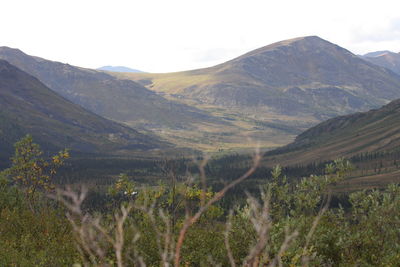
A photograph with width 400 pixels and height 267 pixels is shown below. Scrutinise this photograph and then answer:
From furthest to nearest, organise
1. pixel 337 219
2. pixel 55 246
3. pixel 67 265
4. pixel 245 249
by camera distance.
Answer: pixel 337 219, pixel 245 249, pixel 55 246, pixel 67 265

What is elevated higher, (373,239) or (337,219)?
(373,239)

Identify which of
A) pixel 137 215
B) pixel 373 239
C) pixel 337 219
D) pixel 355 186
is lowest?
pixel 355 186

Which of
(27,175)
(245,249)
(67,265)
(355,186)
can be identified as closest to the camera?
(67,265)

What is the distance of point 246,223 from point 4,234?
13269 millimetres

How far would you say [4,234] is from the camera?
20547 millimetres

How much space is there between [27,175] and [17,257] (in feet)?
71.3

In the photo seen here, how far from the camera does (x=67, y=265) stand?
15836 millimetres

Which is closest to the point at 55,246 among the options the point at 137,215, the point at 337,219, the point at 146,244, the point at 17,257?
the point at 17,257

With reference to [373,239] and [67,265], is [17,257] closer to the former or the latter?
[67,265]

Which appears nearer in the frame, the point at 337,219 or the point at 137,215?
the point at 337,219

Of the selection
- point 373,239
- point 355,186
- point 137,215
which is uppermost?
point 373,239

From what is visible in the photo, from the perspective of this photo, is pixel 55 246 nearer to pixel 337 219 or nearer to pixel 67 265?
pixel 67 265

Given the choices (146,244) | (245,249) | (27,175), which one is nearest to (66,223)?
(146,244)

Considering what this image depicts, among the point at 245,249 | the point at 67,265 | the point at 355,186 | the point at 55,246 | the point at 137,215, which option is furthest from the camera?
the point at 355,186
